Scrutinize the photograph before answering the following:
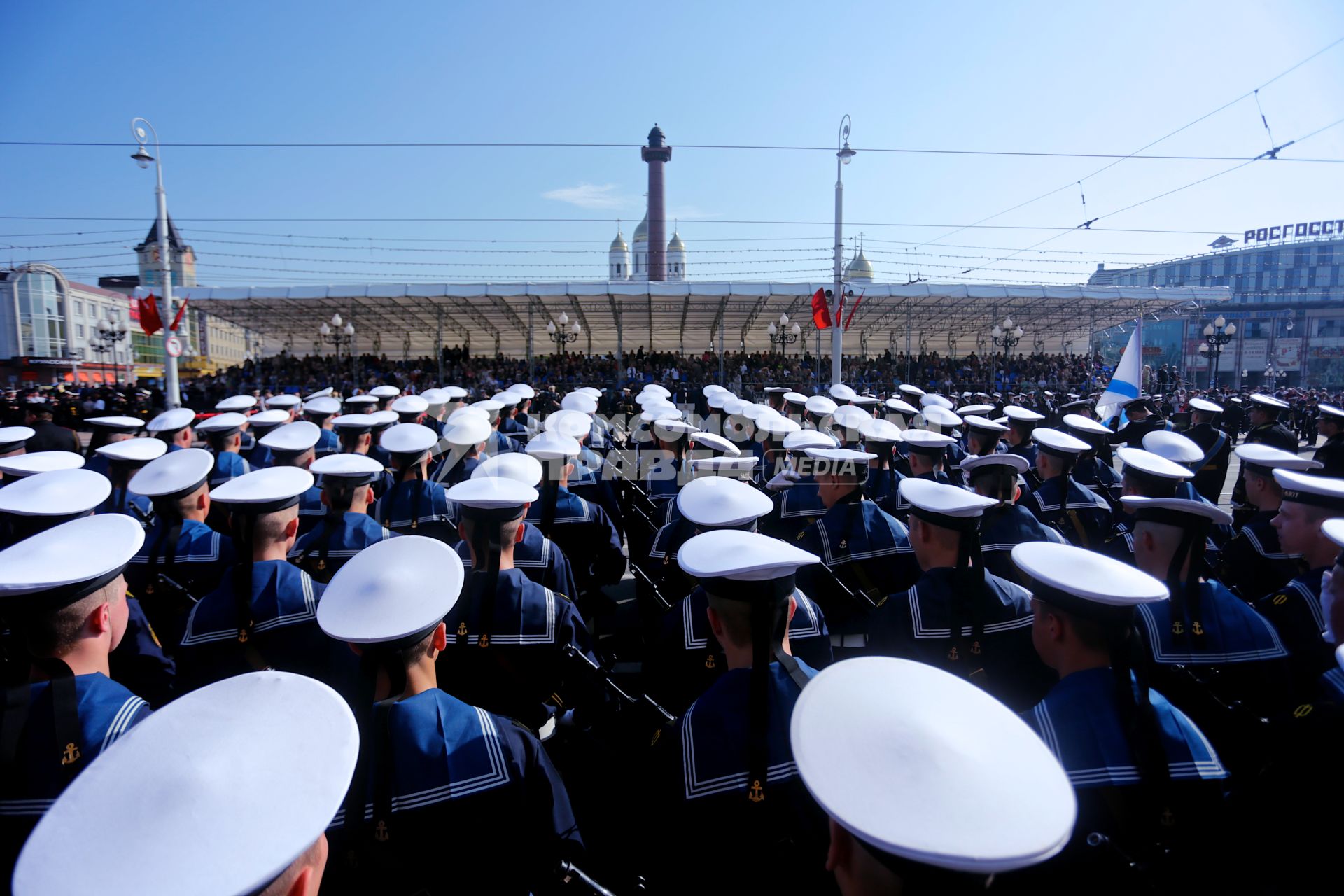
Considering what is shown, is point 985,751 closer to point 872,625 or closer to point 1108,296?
point 872,625

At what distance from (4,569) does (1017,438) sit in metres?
6.79

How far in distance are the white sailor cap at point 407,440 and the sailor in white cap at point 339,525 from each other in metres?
0.82

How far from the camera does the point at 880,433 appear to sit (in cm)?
532

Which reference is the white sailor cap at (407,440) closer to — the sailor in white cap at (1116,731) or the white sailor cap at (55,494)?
the white sailor cap at (55,494)

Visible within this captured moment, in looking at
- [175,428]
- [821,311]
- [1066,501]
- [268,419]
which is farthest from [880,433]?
[821,311]

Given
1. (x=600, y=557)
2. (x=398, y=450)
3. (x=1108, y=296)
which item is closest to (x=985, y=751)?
(x=600, y=557)

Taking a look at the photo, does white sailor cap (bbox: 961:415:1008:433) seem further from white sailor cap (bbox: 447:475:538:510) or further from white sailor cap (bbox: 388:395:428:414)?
white sailor cap (bbox: 388:395:428:414)

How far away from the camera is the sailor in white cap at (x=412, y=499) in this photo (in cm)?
482

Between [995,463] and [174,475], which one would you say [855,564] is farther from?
[174,475]

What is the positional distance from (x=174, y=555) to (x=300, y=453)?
6.12ft

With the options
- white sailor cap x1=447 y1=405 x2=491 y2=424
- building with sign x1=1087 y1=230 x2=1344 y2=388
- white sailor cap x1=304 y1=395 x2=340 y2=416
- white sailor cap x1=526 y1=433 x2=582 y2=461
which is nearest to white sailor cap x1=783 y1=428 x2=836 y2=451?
white sailor cap x1=526 y1=433 x2=582 y2=461

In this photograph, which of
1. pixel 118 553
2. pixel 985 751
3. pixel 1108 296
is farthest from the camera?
pixel 1108 296

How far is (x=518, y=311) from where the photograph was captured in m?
27.0

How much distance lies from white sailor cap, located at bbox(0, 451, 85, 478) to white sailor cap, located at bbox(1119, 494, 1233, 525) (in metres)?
6.30
